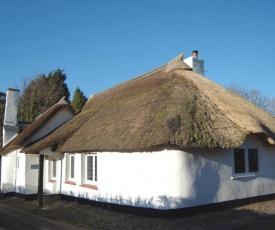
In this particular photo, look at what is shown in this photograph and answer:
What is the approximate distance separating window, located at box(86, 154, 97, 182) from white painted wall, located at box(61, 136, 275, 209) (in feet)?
2.79

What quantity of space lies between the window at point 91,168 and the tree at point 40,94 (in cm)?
2528

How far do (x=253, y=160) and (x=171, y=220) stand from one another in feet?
17.7

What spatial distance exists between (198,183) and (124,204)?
3.15 meters

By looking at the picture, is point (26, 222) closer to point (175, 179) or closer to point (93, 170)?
point (93, 170)

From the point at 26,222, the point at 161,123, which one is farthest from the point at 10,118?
the point at 161,123

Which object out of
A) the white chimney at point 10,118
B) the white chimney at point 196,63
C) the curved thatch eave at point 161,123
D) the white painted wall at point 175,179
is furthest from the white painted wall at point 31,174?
the white chimney at point 196,63

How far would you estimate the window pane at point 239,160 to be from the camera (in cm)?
1261

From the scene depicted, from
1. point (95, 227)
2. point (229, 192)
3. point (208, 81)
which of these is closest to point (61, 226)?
point (95, 227)

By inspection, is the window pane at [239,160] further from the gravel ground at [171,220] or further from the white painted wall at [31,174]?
the white painted wall at [31,174]

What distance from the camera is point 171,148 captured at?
35.0 feet

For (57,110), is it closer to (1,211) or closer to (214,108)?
(1,211)

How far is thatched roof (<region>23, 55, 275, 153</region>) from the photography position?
10664 millimetres

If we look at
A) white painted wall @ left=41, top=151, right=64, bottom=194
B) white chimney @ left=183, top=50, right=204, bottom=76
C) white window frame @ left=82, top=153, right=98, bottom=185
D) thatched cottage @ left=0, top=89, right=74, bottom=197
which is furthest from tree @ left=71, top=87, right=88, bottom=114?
white window frame @ left=82, top=153, right=98, bottom=185

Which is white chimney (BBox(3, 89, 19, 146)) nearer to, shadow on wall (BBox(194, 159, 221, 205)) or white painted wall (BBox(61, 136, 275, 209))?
white painted wall (BBox(61, 136, 275, 209))
